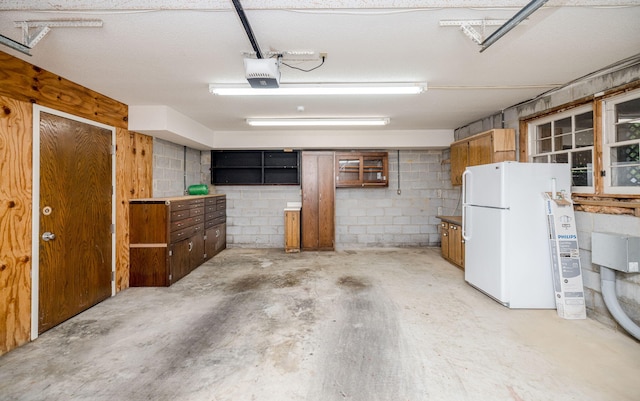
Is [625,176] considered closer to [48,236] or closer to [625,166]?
[625,166]

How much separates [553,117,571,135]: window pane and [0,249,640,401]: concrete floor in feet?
7.38

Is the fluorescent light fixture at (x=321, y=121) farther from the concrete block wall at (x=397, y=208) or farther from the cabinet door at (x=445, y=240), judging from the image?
the cabinet door at (x=445, y=240)

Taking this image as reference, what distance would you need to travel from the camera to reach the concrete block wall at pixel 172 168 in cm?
477

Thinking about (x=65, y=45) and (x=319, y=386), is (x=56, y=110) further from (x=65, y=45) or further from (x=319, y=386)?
(x=319, y=386)

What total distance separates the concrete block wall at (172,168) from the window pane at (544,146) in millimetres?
5984

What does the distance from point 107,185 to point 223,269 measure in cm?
218

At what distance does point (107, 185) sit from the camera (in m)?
3.60

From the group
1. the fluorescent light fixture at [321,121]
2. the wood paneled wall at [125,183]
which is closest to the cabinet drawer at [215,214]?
the wood paneled wall at [125,183]

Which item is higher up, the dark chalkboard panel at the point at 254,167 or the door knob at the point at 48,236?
the dark chalkboard panel at the point at 254,167

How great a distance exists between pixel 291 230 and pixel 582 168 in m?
4.86

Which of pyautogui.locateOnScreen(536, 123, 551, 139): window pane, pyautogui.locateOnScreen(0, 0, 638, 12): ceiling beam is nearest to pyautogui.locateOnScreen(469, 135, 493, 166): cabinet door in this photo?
pyautogui.locateOnScreen(536, 123, 551, 139): window pane

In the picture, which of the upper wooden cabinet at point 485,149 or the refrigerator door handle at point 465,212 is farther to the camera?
the upper wooden cabinet at point 485,149

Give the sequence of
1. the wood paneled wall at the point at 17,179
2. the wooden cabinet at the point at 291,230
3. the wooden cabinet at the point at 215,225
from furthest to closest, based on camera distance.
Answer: the wooden cabinet at the point at 291,230
the wooden cabinet at the point at 215,225
the wood paneled wall at the point at 17,179

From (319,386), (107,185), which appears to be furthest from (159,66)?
(319,386)
